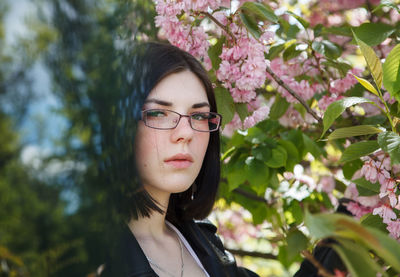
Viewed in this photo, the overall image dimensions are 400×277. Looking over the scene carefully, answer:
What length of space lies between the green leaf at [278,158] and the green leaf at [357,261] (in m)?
1.10

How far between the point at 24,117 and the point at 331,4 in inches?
122

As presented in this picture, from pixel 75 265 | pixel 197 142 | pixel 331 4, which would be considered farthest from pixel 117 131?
pixel 331 4

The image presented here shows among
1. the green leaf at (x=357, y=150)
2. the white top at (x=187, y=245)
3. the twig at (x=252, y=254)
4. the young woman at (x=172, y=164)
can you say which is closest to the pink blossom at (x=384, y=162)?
the green leaf at (x=357, y=150)

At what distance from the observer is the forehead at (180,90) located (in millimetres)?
1335

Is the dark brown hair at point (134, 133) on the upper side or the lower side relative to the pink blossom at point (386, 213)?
upper

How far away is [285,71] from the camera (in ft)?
6.40

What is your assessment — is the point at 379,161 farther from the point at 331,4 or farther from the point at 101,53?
the point at 331,4

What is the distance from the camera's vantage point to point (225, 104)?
5.27 feet

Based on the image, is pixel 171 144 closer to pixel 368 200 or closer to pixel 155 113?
pixel 155 113

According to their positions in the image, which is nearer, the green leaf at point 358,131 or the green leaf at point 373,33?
the green leaf at point 358,131

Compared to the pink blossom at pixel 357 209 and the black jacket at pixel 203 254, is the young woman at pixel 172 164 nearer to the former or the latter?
the black jacket at pixel 203 254

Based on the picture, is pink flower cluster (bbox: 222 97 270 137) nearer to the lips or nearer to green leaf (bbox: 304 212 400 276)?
the lips

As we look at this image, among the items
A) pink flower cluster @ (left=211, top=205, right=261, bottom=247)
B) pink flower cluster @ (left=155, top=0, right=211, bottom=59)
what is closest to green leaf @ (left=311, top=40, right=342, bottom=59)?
pink flower cluster @ (left=155, top=0, right=211, bottom=59)

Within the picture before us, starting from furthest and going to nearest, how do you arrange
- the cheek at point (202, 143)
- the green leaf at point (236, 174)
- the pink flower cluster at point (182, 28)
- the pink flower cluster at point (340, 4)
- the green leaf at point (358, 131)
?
the pink flower cluster at point (340, 4)
the green leaf at point (236, 174)
the pink flower cluster at point (182, 28)
the cheek at point (202, 143)
the green leaf at point (358, 131)
